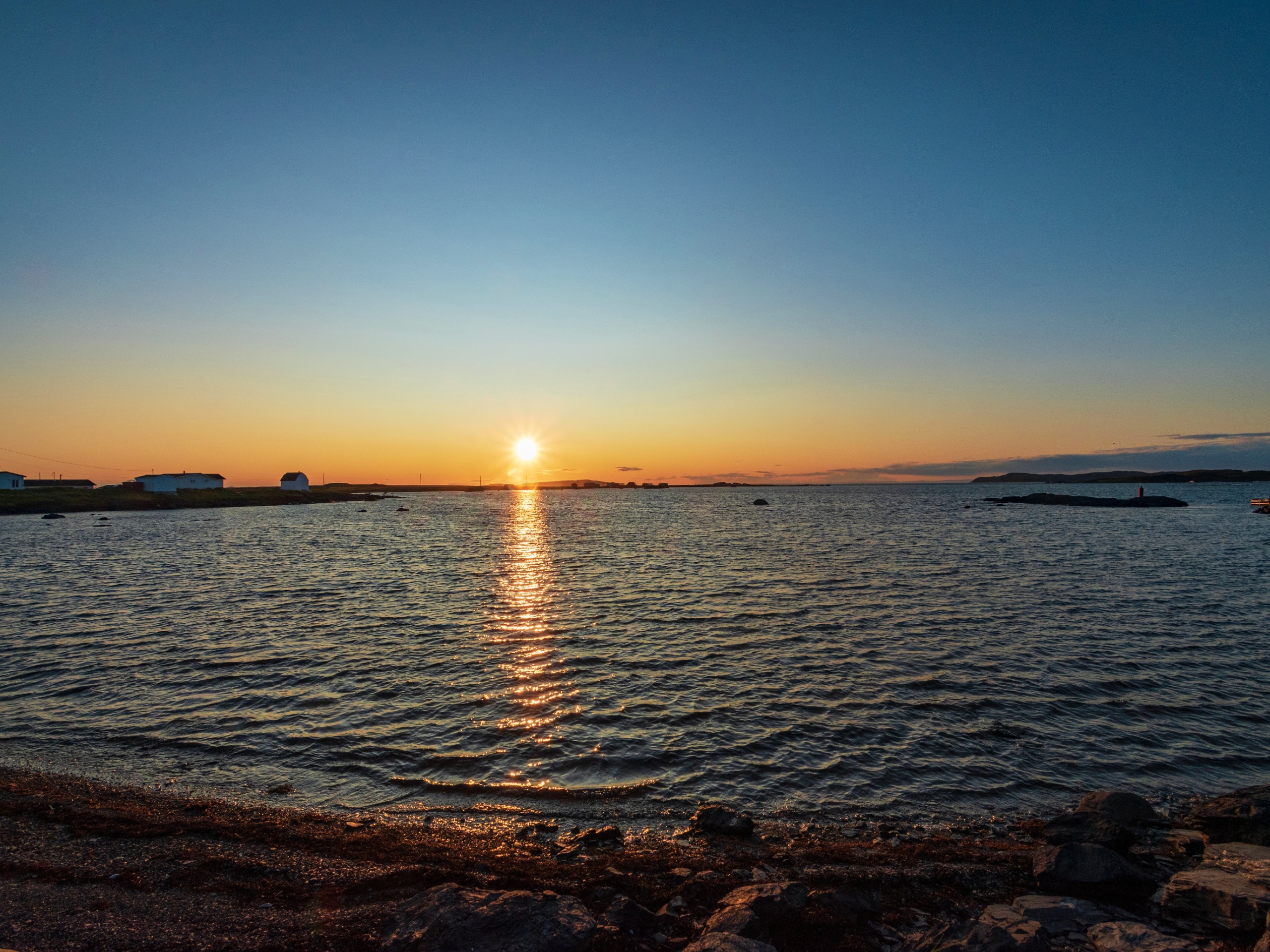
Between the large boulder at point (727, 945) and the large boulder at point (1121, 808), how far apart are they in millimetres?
7495

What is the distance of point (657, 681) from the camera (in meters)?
19.8

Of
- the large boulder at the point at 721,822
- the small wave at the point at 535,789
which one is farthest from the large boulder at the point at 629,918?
the small wave at the point at 535,789

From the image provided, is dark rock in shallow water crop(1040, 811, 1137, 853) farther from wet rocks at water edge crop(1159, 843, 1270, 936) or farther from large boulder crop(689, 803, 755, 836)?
large boulder crop(689, 803, 755, 836)

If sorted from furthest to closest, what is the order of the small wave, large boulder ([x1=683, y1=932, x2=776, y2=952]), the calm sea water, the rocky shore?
1. the calm sea water
2. the small wave
3. the rocky shore
4. large boulder ([x1=683, y1=932, x2=776, y2=952])

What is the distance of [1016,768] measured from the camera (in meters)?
14.1

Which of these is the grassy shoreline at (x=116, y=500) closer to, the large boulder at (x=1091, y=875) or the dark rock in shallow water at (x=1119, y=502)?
the large boulder at (x=1091, y=875)

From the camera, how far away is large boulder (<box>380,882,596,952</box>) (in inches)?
284

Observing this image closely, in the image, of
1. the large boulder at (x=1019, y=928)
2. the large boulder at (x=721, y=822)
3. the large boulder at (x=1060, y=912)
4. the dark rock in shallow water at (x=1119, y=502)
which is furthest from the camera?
the dark rock in shallow water at (x=1119, y=502)

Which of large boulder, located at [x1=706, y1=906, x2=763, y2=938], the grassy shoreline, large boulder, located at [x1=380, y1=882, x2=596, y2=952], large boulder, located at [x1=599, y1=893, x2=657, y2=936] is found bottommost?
large boulder, located at [x1=599, y1=893, x2=657, y2=936]

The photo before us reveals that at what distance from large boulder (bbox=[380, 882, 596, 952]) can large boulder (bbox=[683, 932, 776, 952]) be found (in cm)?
129

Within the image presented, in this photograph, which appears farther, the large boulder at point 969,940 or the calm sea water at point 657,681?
the calm sea water at point 657,681

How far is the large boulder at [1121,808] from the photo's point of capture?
11219mm

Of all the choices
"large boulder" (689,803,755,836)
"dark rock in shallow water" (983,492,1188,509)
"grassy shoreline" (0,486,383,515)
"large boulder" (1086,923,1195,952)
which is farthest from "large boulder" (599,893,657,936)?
"dark rock in shallow water" (983,492,1188,509)

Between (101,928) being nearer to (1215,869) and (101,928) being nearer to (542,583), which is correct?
(1215,869)
